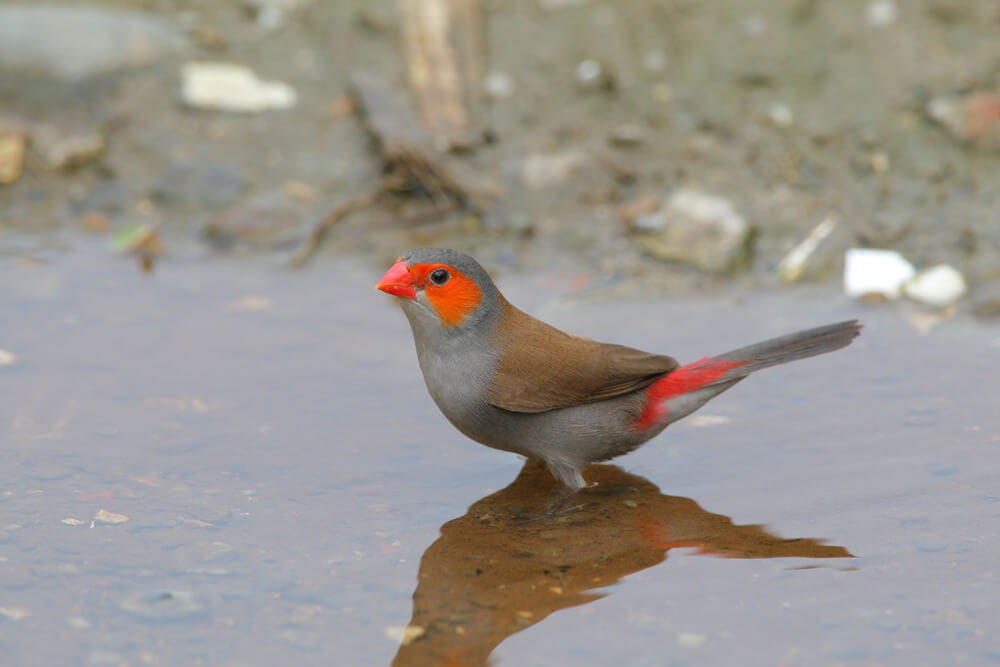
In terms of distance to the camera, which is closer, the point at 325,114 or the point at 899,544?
the point at 899,544

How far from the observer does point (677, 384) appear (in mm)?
4125

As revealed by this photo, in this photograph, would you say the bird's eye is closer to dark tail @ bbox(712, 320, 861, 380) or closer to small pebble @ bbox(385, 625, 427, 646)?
dark tail @ bbox(712, 320, 861, 380)

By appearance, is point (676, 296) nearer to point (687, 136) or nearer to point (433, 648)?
point (687, 136)

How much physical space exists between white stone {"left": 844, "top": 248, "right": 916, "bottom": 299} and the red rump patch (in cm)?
164

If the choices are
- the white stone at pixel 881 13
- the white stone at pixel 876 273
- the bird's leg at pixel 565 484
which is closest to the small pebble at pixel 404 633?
the bird's leg at pixel 565 484

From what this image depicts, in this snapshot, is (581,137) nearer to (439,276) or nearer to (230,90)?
(230,90)

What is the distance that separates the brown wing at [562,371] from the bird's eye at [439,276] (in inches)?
10.5

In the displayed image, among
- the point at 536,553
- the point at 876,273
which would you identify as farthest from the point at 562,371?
the point at 876,273

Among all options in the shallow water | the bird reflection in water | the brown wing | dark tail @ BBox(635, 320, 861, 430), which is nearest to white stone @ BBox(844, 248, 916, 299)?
the shallow water

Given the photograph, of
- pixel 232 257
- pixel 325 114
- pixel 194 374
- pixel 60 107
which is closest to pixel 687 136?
pixel 325 114

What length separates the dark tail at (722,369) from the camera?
3.95 m

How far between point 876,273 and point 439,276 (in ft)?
7.93

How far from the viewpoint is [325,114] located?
6.82m

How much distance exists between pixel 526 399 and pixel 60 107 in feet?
13.4
